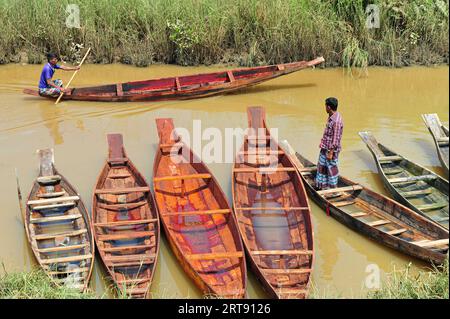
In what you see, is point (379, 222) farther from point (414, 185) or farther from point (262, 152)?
point (262, 152)

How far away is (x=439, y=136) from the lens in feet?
28.4

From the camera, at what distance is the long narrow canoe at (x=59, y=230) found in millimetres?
5621

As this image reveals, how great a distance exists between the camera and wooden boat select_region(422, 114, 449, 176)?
26.7 feet

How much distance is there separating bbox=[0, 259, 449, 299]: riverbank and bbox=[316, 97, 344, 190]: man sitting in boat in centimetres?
209

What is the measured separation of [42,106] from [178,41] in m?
3.75

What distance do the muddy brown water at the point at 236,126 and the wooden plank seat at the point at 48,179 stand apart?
1.63 ft

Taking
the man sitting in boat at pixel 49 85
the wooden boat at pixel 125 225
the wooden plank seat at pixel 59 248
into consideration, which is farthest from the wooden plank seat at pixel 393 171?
the man sitting in boat at pixel 49 85

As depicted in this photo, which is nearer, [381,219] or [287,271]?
[287,271]

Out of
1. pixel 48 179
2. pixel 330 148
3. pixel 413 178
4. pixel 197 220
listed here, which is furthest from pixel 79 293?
pixel 413 178

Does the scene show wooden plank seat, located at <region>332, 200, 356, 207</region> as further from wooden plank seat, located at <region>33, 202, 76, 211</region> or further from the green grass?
wooden plank seat, located at <region>33, 202, 76, 211</region>

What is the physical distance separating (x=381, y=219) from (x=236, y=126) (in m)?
3.96

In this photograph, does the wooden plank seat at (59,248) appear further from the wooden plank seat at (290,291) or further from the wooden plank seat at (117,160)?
the wooden plank seat at (290,291)

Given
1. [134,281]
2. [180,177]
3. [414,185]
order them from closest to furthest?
[134,281]
[180,177]
[414,185]
